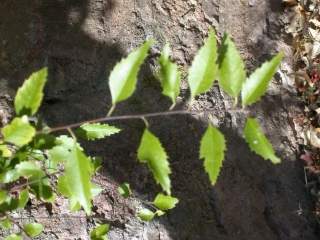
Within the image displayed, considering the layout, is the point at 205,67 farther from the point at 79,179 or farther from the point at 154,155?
the point at 79,179

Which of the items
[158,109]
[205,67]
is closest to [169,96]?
[205,67]

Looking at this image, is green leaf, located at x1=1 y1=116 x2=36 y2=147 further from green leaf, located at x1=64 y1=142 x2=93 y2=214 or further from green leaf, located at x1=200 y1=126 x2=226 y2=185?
green leaf, located at x1=200 y1=126 x2=226 y2=185

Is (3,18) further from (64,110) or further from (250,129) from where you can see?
(250,129)

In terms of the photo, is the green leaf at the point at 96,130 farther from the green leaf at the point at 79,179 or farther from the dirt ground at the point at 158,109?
the dirt ground at the point at 158,109

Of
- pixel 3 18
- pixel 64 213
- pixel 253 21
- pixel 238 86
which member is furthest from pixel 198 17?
pixel 238 86

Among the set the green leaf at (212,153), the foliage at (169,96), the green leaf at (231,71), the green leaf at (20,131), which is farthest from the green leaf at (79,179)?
the green leaf at (231,71)
